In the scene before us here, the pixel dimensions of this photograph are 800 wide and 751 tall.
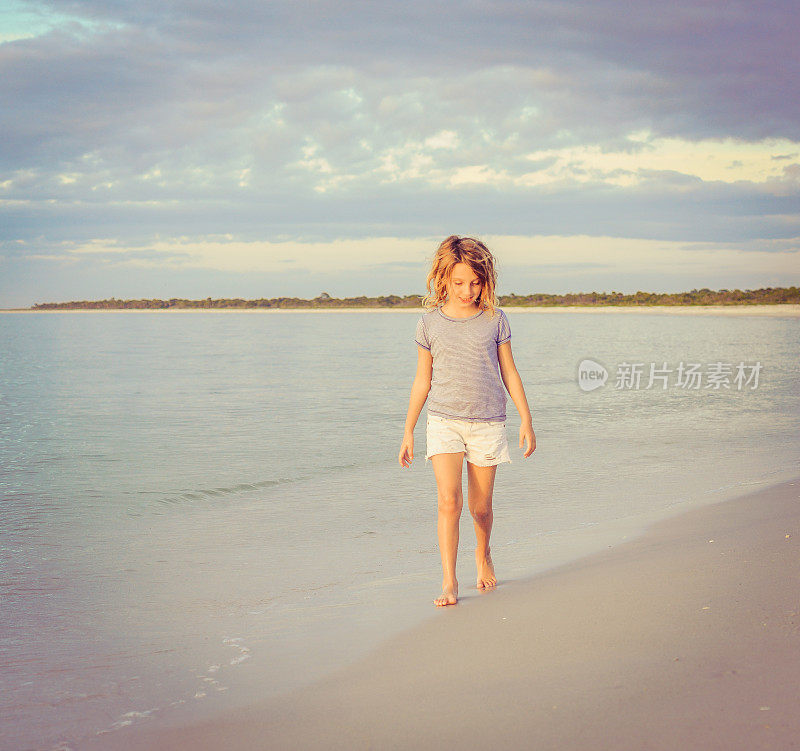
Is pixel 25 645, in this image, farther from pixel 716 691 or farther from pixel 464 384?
pixel 716 691

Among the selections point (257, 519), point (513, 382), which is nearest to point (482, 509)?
point (513, 382)

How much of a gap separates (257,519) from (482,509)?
2859 millimetres

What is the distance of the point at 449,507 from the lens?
4.10 metres

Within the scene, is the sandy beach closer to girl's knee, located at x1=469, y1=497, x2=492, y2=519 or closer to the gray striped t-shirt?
girl's knee, located at x1=469, y1=497, x2=492, y2=519

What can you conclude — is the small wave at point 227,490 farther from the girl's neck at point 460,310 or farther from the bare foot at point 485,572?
the girl's neck at point 460,310

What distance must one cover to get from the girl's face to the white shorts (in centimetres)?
62

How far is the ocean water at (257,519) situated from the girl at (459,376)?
0.66 m

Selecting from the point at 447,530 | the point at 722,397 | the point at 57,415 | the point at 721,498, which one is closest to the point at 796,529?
the point at 721,498

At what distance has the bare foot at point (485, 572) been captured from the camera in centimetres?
430

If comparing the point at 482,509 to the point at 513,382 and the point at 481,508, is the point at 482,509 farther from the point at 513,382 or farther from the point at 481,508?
the point at 513,382

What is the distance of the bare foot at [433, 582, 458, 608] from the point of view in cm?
402

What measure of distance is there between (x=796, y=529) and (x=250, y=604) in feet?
10.9

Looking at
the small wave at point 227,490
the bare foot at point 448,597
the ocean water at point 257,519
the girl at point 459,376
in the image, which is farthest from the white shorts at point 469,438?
the small wave at point 227,490

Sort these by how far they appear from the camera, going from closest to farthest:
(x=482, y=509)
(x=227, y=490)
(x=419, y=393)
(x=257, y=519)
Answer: (x=419, y=393)
(x=482, y=509)
(x=257, y=519)
(x=227, y=490)
